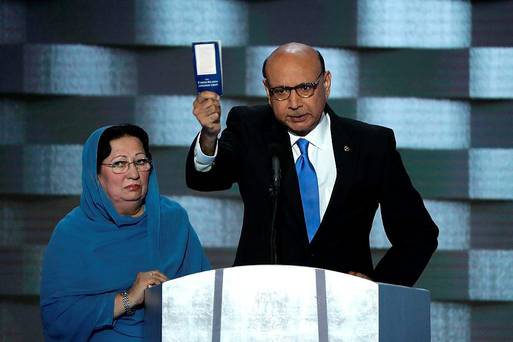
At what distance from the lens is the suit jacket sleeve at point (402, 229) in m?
2.27

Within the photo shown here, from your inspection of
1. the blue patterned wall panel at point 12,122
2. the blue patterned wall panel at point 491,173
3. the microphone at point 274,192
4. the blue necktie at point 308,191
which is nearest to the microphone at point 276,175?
the microphone at point 274,192

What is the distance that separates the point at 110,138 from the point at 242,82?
1049 mm

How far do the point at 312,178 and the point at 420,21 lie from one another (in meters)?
1.22

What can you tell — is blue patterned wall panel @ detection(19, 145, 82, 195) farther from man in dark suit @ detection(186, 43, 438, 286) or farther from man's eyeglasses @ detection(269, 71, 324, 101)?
man's eyeglasses @ detection(269, 71, 324, 101)

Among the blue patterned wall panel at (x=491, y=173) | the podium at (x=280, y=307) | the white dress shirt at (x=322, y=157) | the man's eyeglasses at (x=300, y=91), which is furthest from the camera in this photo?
the blue patterned wall panel at (x=491, y=173)

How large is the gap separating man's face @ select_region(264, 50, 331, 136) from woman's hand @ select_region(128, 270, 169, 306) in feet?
1.38

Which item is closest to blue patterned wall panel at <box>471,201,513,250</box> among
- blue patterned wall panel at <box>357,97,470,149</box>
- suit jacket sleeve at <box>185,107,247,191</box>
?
blue patterned wall panel at <box>357,97,470,149</box>

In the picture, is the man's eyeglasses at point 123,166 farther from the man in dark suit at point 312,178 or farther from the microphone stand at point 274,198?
the microphone stand at point 274,198

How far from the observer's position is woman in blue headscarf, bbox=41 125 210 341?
222cm

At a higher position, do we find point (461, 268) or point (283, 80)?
point (283, 80)

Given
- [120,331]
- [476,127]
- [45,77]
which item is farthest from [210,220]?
[120,331]

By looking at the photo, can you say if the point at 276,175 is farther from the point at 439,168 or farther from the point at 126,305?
the point at 439,168

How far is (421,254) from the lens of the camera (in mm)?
2287

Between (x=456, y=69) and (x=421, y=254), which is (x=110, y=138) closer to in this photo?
(x=421, y=254)
